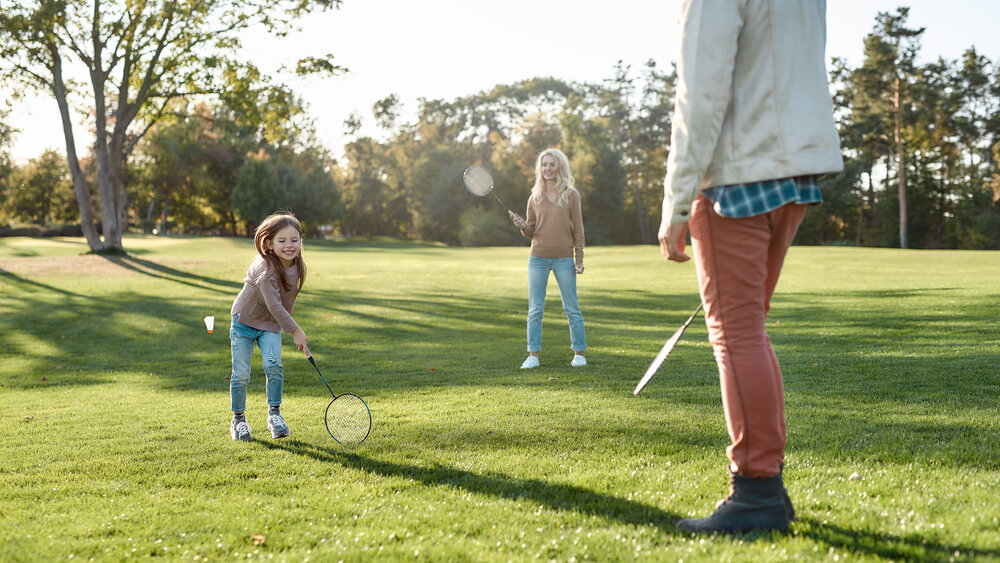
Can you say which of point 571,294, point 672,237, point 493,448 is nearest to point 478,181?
point 571,294

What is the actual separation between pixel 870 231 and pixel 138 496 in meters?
66.1

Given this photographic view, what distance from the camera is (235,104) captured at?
90.3 feet

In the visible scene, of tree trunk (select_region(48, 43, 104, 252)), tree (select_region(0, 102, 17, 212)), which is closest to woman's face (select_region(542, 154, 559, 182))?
tree trunk (select_region(48, 43, 104, 252))

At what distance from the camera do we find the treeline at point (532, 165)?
55.8 meters

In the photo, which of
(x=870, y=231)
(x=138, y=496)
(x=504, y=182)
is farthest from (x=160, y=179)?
(x=138, y=496)

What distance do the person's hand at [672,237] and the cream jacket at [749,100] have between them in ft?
0.12

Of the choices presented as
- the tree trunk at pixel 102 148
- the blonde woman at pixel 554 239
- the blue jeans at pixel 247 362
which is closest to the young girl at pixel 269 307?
the blue jeans at pixel 247 362

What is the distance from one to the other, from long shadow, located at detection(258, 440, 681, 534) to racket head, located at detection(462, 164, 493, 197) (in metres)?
4.88

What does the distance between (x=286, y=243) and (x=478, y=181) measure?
4.41 m

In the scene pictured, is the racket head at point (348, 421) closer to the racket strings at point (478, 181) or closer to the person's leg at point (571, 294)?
the person's leg at point (571, 294)

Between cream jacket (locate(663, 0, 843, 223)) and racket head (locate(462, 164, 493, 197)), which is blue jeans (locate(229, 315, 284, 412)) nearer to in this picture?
cream jacket (locate(663, 0, 843, 223))

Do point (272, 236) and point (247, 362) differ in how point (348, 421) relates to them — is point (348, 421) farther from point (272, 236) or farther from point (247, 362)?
point (272, 236)

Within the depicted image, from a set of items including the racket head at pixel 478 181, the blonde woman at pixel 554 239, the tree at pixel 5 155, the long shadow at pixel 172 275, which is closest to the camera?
the blonde woman at pixel 554 239

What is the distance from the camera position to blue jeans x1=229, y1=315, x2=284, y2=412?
580cm
